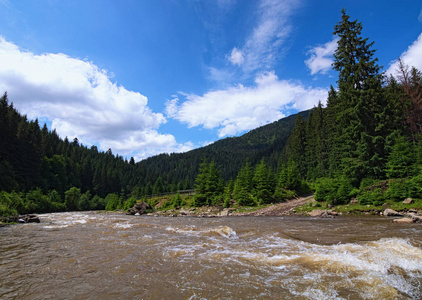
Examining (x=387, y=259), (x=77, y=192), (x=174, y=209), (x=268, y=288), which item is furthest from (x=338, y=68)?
(x=77, y=192)

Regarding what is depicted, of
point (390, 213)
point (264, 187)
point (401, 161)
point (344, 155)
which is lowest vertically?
point (390, 213)

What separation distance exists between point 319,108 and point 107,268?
A: 7015 centimetres

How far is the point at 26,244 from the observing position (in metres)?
10.4

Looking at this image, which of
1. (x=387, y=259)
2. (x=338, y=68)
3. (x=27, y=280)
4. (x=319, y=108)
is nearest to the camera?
(x=27, y=280)

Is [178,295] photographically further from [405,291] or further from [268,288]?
[405,291]

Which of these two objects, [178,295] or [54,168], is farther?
[54,168]

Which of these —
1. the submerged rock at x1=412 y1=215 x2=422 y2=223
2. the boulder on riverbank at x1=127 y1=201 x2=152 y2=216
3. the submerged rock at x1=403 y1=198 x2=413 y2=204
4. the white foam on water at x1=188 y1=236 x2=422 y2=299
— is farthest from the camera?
the boulder on riverbank at x1=127 y1=201 x2=152 y2=216

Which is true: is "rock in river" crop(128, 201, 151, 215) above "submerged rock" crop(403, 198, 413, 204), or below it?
below

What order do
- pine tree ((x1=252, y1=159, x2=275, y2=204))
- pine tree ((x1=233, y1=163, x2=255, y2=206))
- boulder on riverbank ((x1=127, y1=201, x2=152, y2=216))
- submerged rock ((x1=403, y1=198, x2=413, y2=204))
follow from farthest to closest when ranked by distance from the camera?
boulder on riverbank ((x1=127, y1=201, x2=152, y2=216))
pine tree ((x1=233, y1=163, x2=255, y2=206))
pine tree ((x1=252, y1=159, x2=275, y2=204))
submerged rock ((x1=403, y1=198, x2=413, y2=204))

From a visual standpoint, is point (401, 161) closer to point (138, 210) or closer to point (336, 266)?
point (336, 266)

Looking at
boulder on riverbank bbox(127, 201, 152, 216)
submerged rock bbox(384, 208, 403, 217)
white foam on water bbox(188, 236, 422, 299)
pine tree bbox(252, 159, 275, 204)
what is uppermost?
pine tree bbox(252, 159, 275, 204)

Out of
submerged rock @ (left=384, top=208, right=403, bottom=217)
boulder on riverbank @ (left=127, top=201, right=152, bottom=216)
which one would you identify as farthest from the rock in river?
submerged rock @ (left=384, top=208, right=403, bottom=217)

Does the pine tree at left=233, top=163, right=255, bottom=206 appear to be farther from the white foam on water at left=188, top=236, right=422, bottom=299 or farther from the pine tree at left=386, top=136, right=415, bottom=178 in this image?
the white foam on water at left=188, top=236, right=422, bottom=299

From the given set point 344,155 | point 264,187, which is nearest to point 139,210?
point 264,187
